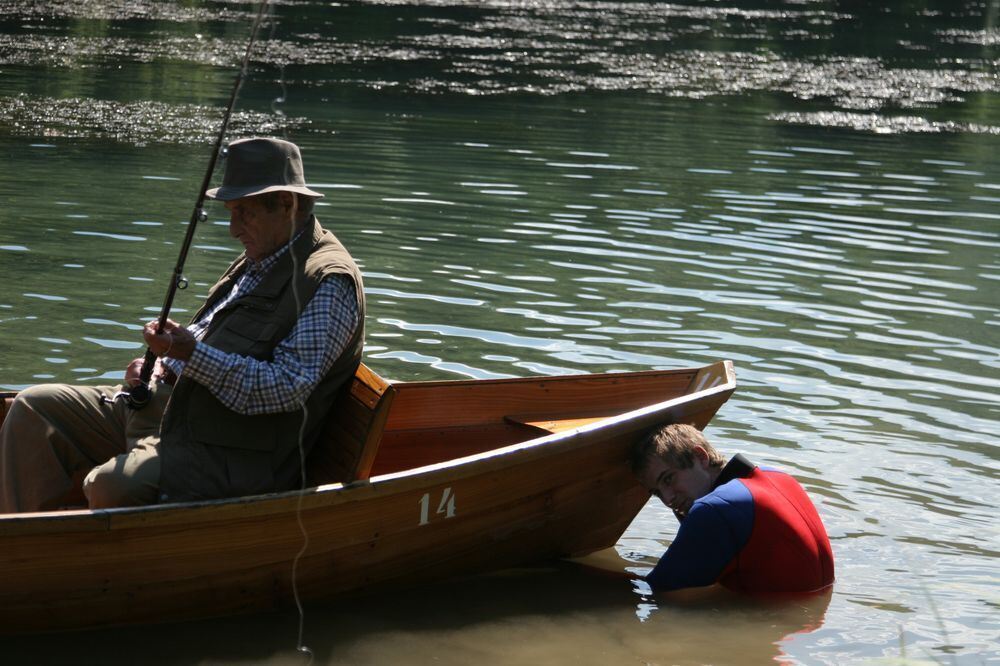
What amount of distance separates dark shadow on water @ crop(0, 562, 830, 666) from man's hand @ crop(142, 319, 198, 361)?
114cm

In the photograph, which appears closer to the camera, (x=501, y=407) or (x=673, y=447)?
(x=673, y=447)

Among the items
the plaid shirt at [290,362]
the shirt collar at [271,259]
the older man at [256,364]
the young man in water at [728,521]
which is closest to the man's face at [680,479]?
the young man in water at [728,521]

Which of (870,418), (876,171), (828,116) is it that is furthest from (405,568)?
(828,116)

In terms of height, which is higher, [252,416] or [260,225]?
[260,225]

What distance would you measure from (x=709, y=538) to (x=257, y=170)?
228 cm

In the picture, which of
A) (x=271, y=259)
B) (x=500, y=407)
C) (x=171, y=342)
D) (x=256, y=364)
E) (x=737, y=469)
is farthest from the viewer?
(x=500, y=407)

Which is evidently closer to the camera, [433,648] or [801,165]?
[433,648]

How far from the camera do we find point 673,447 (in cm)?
573

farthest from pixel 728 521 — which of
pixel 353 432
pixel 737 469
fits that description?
pixel 353 432

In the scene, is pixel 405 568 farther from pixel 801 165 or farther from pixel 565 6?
pixel 565 6

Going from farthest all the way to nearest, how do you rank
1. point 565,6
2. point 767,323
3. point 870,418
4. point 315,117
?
1. point 565,6
2. point 315,117
3. point 767,323
4. point 870,418

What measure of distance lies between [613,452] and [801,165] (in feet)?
38.8

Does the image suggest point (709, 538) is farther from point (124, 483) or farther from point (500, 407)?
point (124, 483)

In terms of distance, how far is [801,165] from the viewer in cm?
1697
